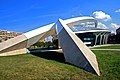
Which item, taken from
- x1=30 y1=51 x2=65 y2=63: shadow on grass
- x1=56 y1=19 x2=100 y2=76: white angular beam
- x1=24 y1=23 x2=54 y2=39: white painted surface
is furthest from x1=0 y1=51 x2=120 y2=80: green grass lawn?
x1=24 y1=23 x2=54 y2=39: white painted surface

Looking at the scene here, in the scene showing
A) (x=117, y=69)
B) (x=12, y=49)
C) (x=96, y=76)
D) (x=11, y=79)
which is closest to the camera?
(x=11, y=79)

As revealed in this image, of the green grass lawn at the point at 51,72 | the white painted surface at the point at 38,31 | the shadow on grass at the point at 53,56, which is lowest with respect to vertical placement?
the green grass lawn at the point at 51,72

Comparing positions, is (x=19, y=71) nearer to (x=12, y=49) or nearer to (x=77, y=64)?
(x=77, y=64)

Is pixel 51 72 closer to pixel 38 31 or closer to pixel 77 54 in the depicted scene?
pixel 77 54

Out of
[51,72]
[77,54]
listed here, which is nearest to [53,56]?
[77,54]

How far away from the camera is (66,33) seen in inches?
768

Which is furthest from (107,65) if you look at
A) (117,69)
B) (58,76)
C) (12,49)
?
(12,49)

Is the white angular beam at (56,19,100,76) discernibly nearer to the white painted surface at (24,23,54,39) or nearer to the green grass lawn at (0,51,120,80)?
the green grass lawn at (0,51,120,80)

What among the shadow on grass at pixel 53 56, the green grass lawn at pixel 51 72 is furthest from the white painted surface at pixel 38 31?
the green grass lawn at pixel 51 72

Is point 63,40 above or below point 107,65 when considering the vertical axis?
above

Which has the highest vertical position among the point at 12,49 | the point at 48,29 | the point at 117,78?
the point at 48,29

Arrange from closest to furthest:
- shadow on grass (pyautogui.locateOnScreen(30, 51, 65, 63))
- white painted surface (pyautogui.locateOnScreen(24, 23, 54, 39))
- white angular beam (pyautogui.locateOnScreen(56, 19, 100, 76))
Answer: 1. white angular beam (pyautogui.locateOnScreen(56, 19, 100, 76))
2. shadow on grass (pyautogui.locateOnScreen(30, 51, 65, 63))
3. white painted surface (pyautogui.locateOnScreen(24, 23, 54, 39))

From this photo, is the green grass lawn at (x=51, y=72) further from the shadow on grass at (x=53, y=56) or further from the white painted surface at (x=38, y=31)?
the white painted surface at (x=38, y=31)

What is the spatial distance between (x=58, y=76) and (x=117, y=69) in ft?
15.3
